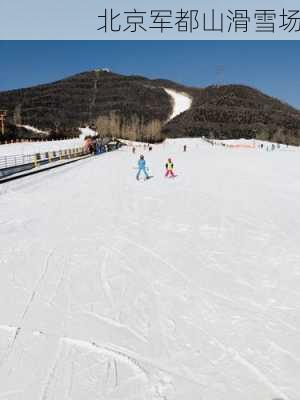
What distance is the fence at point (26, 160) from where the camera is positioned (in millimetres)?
27062

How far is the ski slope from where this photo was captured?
3.64 m

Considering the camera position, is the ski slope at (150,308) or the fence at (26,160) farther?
the fence at (26,160)

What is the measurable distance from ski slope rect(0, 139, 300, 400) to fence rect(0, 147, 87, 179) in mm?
16976

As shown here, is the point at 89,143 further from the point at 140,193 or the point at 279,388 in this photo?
the point at 279,388

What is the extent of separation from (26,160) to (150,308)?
3599 centimetres

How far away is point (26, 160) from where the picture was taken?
3934 cm

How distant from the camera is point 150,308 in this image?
17.0ft

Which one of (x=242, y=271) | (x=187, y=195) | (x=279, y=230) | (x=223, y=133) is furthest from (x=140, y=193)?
A: (x=223, y=133)

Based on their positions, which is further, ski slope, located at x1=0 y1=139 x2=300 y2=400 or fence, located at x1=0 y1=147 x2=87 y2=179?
fence, located at x1=0 y1=147 x2=87 y2=179

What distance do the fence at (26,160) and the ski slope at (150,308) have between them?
16976 millimetres

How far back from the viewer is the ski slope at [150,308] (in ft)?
12.0

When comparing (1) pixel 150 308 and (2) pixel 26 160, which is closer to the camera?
(1) pixel 150 308

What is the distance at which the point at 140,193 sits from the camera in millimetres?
16531

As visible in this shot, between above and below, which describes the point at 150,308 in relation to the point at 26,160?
above
